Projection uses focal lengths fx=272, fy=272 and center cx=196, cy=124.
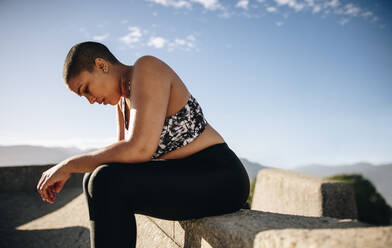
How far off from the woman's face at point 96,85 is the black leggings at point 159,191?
2.25ft

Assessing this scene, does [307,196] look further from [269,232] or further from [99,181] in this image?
[99,181]

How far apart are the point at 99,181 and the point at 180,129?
623mm

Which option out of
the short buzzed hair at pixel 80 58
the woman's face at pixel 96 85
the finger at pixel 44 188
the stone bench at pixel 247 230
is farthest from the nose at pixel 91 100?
the stone bench at pixel 247 230

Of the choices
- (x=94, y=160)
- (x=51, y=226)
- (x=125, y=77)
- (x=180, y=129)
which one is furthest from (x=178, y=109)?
(x=51, y=226)

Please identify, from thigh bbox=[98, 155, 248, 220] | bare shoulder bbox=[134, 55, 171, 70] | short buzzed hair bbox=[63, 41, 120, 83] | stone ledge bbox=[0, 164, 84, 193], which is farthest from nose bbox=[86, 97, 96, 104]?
stone ledge bbox=[0, 164, 84, 193]

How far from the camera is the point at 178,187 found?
1590 mm

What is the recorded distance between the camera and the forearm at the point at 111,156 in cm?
161

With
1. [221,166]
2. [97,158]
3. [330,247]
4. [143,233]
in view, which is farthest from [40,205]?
[330,247]

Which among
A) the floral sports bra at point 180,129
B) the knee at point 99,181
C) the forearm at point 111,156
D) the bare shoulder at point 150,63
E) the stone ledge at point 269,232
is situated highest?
the bare shoulder at point 150,63

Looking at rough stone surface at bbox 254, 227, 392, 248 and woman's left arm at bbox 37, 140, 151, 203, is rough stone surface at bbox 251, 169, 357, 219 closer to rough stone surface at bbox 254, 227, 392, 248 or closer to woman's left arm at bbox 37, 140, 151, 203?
rough stone surface at bbox 254, 227, 392, 248

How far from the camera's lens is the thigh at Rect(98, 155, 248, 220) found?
152 cm

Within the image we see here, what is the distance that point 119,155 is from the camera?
1604 mm

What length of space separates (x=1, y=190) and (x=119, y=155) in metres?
5.77

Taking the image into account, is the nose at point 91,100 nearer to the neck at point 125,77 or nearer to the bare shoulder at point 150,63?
the neck at point 125,77
